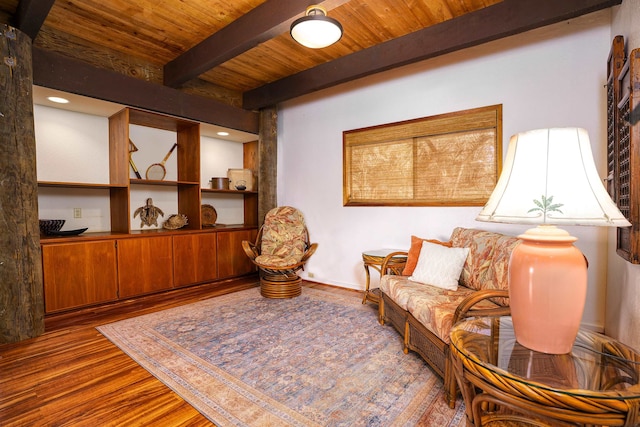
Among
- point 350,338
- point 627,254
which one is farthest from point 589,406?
point 350,338

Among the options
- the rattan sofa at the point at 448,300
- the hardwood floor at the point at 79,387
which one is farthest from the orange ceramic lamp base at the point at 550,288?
the hardwood floor at the point at 79,387

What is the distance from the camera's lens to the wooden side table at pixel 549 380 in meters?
0.84

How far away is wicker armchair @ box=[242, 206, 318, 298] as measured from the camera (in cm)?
355

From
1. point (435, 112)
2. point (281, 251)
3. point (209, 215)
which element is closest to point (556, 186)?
point (435, 112)

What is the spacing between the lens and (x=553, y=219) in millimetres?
1011

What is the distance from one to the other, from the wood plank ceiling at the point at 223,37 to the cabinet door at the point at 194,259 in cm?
154

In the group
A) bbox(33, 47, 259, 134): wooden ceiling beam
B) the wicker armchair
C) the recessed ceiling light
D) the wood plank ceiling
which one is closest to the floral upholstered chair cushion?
the wicker armchair

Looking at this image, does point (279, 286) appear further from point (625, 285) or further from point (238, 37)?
point (625, 285)

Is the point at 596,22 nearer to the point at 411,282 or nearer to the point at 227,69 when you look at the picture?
the point at 411,282

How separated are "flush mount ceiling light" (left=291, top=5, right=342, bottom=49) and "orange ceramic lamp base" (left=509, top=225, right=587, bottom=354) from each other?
1869 mm

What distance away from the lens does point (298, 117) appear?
177 inches

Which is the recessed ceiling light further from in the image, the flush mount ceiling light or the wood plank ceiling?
the flush mount ceiling light

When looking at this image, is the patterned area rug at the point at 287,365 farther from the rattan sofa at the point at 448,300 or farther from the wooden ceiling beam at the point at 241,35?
the wooden ceiling beam at the point at 241,35

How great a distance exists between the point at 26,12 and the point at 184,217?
2.40 meters
